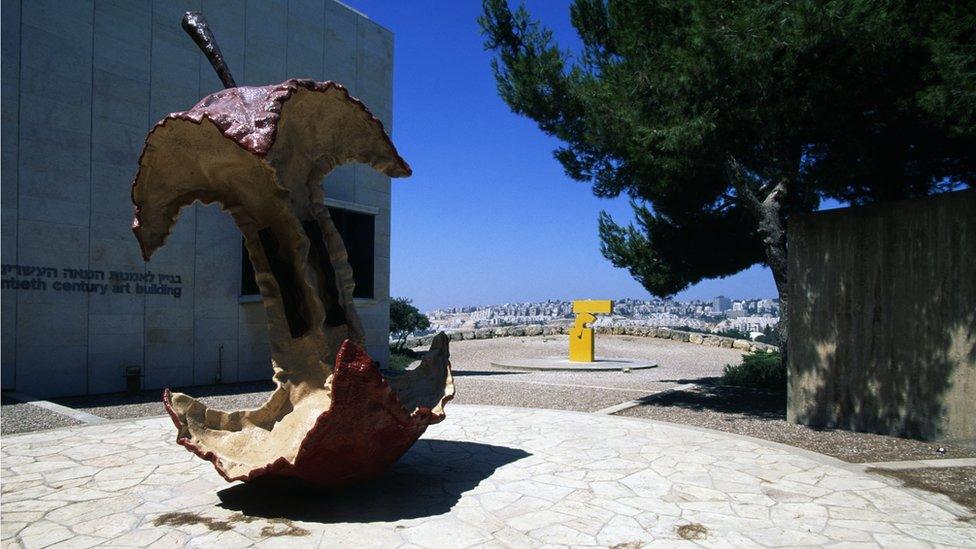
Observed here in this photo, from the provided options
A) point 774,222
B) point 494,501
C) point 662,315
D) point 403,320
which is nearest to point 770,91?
point 774,222

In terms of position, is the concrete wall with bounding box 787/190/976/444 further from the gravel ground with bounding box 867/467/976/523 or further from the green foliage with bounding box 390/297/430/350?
the green foliage with bounding box 390/297/430/350

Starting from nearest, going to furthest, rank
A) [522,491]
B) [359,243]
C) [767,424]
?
[522,491]
[767,424]
[359,243]

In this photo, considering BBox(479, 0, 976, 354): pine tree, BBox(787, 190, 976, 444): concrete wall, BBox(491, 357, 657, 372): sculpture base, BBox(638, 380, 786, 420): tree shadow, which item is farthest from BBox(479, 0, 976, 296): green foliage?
BBox(491, 357, 657, 372): sculpture base

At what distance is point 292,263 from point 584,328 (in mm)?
12661

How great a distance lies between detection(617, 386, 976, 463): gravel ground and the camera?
6.04 meters

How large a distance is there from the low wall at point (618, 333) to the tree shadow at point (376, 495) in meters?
16.8

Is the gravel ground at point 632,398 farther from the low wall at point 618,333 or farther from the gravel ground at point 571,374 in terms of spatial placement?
the low wall at point 618,333

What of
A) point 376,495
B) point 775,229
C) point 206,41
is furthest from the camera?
point 775,229

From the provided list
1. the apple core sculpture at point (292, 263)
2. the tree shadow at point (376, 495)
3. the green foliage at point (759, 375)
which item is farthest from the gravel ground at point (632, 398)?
the apple core sculpture at point (292, 263)

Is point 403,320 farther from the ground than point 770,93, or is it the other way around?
point 770,93

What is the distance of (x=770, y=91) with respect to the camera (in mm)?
6859

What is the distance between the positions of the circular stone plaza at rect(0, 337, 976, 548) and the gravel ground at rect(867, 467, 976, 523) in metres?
0.09

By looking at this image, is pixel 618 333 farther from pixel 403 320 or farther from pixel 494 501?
pixel 494 501

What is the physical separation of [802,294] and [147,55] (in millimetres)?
10849
